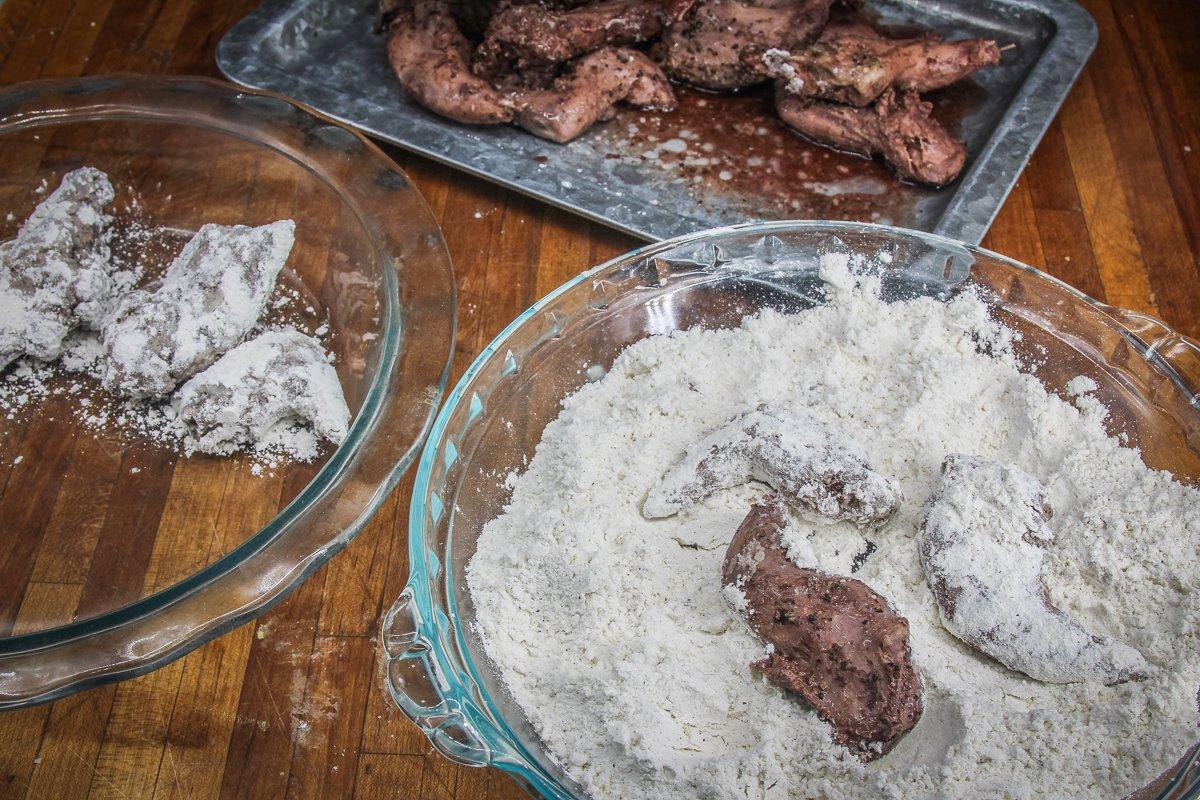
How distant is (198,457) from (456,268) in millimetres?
637

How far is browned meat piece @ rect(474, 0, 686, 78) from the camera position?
2312mm

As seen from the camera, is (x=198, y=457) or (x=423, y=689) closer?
(x=423, y=689)

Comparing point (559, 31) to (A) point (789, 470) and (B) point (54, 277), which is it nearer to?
(B) point (54, 277)

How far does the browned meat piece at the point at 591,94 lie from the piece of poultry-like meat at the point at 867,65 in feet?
0.75

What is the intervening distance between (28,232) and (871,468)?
1608 millimetres

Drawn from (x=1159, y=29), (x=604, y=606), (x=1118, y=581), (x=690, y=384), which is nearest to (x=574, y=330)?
(x=690, y=384)

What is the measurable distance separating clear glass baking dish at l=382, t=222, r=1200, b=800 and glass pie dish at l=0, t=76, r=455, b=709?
16 centimetres

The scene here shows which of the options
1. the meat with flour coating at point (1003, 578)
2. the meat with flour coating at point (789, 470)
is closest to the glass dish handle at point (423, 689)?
the meat with flour coating at point (789, 470)

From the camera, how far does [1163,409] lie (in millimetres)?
1624

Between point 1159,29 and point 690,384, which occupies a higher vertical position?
point 1159,29

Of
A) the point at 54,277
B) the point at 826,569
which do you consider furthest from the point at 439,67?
the point at 826,569

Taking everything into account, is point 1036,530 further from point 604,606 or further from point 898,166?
point 898,166

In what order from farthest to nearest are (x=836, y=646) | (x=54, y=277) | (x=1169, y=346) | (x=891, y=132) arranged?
(x=891, y=132)
(x=54, y=277)
(x=1169, y=346)
(x=836, y=646)

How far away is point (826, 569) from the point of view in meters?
1.51
